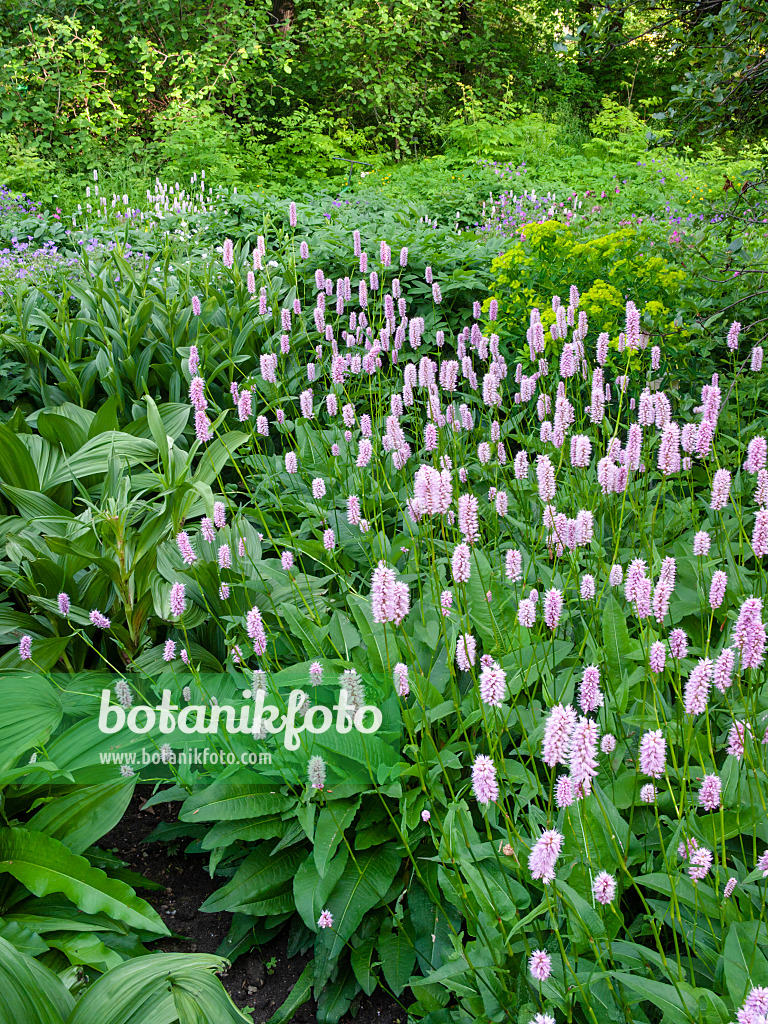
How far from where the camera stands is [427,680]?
6.96 ft

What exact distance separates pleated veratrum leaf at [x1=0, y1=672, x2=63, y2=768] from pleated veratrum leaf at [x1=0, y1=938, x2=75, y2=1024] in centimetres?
61

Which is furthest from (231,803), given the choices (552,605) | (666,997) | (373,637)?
(666,997)

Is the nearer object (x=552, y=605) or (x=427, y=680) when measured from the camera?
(x=552, y=605)

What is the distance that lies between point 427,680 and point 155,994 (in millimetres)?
950

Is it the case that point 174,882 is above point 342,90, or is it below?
below

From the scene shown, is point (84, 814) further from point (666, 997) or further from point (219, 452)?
point (219, 452)

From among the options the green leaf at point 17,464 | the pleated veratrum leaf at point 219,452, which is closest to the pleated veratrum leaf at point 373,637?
the pleated veratrum leaf at point 219,452

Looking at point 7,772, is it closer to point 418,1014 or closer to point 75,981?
point 75,981

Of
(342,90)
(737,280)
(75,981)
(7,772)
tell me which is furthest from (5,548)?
(342,90)

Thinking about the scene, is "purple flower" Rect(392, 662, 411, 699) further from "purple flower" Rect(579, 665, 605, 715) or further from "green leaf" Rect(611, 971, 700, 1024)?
"green leaf" Rect(611, 971, 700, 1024)

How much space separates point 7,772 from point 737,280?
365cm

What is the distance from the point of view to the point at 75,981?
178cm

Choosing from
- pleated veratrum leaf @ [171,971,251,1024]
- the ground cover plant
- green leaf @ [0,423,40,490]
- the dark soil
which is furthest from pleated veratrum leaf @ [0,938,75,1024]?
green leaf @ [0,423,40,490]

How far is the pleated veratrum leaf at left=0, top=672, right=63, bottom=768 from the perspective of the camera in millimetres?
2066
